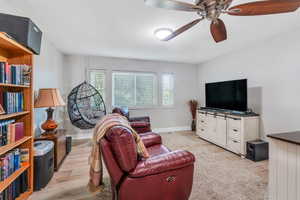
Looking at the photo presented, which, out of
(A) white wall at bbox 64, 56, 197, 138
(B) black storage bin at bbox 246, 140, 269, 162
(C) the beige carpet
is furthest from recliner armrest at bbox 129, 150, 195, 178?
(A) white wall at bbox 64, 56, 197, 138

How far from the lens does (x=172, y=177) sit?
1.40 metres

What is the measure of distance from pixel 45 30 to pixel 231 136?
13.3 feet

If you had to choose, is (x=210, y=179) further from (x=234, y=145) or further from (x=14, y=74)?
(x=14, y=74)

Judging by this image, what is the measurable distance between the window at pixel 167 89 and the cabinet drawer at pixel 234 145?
7.58ft

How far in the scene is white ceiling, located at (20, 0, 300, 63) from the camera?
1.98 meters

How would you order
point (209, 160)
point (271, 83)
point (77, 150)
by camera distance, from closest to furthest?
point (209, 160) → point (271, 83) → point (77, 150)

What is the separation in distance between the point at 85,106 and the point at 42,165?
1.98 m

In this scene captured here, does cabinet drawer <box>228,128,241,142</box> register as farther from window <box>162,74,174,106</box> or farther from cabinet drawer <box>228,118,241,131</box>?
window <box>162,74,174,106</box>

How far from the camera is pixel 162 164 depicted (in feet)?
4.49

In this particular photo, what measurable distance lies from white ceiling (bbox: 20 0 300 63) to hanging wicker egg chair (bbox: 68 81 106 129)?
3.35ft

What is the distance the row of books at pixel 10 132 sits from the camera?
4.94ft

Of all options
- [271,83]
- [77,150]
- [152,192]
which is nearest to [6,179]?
[152,192]

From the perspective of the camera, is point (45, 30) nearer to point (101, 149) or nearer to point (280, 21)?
point (101, 149)

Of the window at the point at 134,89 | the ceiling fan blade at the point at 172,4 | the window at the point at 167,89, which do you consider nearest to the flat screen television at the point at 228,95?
the window at the point at 167,89
